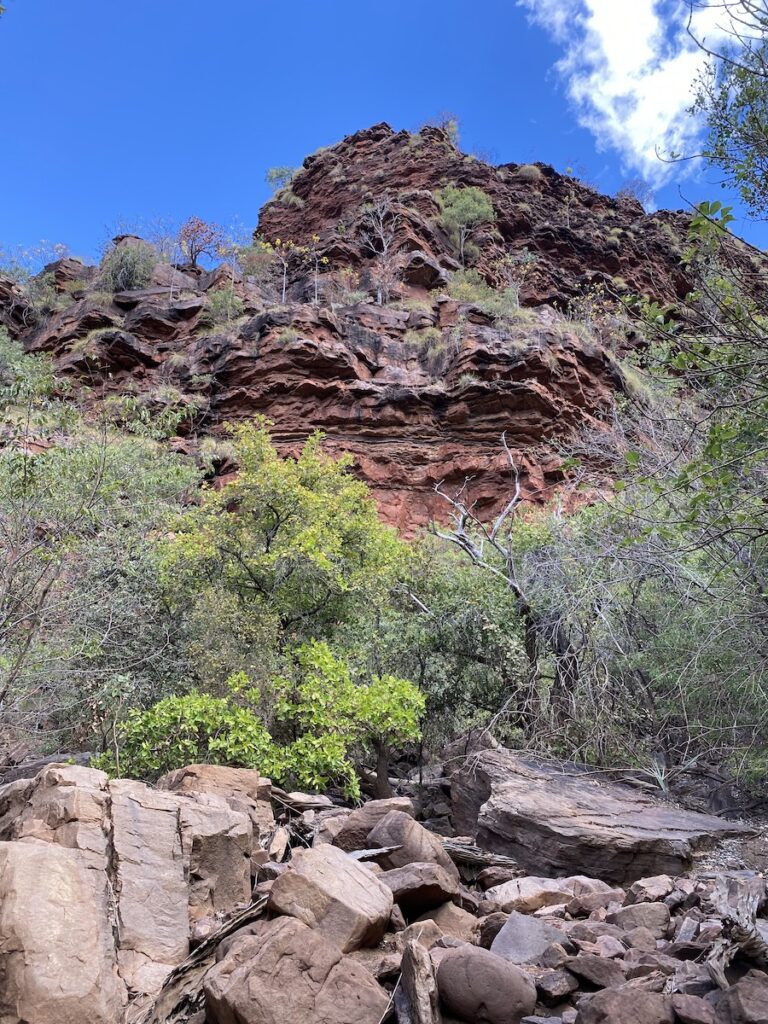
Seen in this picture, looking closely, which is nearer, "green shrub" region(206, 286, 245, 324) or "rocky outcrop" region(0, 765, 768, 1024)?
"rocky outcrop" region(0, 765, 768, 1024)

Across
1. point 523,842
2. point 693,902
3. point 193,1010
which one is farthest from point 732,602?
point 193,1010

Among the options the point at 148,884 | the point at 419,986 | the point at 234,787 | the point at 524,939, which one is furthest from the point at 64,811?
the point at 524,939

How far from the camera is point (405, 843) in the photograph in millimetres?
5035

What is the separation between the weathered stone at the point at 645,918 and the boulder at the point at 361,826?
1952 millimetres

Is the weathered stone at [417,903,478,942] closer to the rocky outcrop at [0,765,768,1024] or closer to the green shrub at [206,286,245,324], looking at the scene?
the rocky outcrop at [0,765,768,1024]

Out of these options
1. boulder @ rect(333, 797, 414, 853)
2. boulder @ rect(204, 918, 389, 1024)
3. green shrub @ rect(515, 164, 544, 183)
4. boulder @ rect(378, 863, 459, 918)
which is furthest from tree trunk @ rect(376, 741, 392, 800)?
green shrub @ rect(515, 164, 544, 183)

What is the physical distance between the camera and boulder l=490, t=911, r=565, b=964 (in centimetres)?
348

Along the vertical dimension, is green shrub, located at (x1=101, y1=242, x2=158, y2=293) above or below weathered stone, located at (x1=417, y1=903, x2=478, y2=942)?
above

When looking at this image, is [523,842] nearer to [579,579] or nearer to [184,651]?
[579,579]

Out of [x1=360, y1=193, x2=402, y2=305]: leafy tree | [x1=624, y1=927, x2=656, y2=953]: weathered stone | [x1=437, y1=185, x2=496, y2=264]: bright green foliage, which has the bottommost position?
[x1=624, y1=927, x2=656, y2=953]: weathered stone

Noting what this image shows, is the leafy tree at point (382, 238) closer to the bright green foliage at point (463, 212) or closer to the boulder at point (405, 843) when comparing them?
the bright green foliage at point (463, 212)

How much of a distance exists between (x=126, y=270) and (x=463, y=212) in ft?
65.0

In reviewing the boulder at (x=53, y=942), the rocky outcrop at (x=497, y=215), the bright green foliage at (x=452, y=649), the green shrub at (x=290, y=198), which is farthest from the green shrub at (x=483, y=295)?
the boulder at (x=53, y=942)

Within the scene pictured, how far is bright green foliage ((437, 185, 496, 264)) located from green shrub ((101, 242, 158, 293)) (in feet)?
57.1
